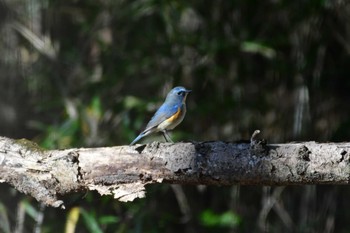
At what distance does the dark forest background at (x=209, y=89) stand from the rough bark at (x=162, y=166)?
2618 mm

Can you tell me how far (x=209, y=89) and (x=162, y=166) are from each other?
13.0 ft

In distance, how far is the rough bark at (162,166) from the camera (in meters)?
3.73

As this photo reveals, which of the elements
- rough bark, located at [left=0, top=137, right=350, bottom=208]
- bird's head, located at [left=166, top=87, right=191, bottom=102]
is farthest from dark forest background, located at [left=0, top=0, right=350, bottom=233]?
rough bark, located at [left=0, top=137, right=350, bottom=208]

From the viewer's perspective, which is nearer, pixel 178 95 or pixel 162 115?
pixel 162 115

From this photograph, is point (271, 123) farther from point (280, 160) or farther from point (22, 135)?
point (280, 160)

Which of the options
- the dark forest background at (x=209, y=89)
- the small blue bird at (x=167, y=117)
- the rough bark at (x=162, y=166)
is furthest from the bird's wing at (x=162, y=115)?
the rough bark at (x=162, y=166)

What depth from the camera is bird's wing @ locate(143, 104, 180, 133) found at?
5.41 metres

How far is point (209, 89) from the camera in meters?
7.80

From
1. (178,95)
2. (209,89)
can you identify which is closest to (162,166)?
(178,95)

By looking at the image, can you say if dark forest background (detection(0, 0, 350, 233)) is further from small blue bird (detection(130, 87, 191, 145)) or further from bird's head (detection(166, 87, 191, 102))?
small blue bird (detection(130, 87, 191, 145))

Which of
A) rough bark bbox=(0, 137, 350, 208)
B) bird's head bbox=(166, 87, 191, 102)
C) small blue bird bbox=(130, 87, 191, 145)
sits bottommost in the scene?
rough bark bbox=(0, 137, 350, 208)

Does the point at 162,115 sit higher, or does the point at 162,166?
the point at 162,115

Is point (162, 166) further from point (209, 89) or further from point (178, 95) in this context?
point (209, 89)

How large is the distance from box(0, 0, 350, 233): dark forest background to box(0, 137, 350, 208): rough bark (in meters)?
2.62
